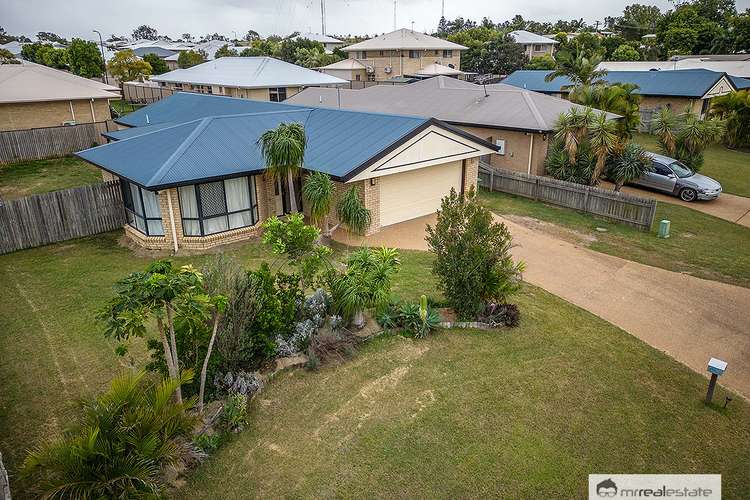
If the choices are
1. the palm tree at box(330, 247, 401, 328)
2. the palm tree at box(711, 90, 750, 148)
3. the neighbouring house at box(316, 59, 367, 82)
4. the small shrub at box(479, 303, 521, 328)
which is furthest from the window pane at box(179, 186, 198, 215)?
the neighbouring house at box(316, 59, 367, 82)

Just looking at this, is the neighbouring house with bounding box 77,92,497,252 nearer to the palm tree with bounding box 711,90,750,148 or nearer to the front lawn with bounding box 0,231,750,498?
the front lawn with bounding box 0,231,750,498

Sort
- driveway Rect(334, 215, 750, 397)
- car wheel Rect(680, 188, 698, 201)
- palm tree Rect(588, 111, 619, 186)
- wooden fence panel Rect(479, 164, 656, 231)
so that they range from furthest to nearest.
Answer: car wheel Rect(680, 188, 698, 201) → palm tree Rect(588, 111, 619, 186) → wooden fence panel Rect(479, 164, 656, 231) → driveway Rect(334, 215, 750, 397)

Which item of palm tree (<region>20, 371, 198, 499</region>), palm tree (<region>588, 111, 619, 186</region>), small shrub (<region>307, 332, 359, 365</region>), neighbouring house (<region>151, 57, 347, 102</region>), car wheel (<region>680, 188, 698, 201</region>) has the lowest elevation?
car wheel (<region>680, 188, 698, 201</region>)

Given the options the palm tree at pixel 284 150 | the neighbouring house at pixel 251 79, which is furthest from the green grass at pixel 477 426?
the neighbouring house at pixel 251 79

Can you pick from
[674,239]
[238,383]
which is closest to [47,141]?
[238,383]

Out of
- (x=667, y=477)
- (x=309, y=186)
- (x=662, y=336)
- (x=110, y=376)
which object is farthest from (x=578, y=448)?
(x=309, y=186)

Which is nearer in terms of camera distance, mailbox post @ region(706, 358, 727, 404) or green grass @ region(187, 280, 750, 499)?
green grass @ region(187, 280, 750, 499)

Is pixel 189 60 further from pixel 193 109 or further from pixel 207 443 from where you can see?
pixel 207 443
